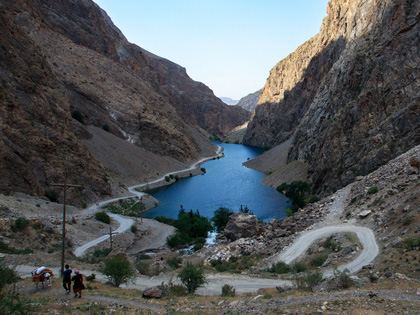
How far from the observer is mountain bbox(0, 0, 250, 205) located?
38.0 metres

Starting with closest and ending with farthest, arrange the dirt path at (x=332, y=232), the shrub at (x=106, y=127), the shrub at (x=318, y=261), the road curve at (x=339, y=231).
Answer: the road curve at (x=339, y=231) < the dirt path at (x=332, y=232) < the shrub at (x=318, y=261) < the shrub at (x=106, y=127)

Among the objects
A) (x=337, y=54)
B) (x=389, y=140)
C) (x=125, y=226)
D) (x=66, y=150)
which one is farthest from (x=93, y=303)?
(x=337, y=54)

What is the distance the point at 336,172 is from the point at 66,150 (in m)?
33.1

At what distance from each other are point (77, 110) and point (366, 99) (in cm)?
5156

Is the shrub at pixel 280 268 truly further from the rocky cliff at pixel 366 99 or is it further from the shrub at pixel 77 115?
the shrub at pixel 77 115

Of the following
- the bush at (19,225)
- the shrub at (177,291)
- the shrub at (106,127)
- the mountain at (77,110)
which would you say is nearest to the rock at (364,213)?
the shrub at (177,291)

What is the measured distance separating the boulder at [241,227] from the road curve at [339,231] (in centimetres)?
548

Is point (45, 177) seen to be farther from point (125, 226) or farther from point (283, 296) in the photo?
point (283, 296)

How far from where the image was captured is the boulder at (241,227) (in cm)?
2695

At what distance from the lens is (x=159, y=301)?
1246 centimetres

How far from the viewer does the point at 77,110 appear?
68.1 metres

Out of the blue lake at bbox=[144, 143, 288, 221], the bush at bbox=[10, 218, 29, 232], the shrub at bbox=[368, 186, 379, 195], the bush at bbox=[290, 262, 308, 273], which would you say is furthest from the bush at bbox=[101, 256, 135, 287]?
the blue lake at bbox=[144, 143, 288, 221]

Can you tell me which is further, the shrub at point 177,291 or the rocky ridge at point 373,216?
the rocky ridge at point 373,216

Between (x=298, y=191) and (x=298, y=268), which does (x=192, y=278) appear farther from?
(x=298, y=191)
